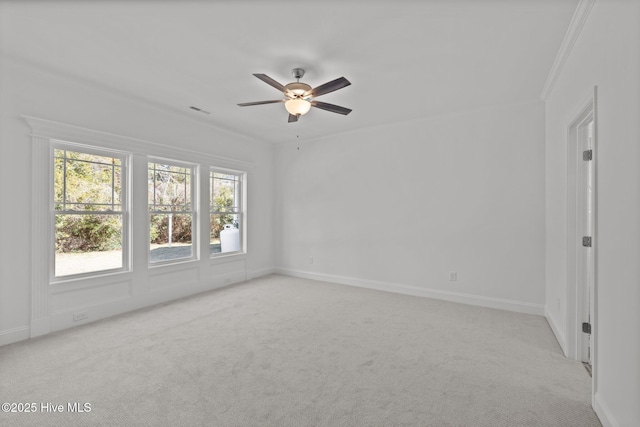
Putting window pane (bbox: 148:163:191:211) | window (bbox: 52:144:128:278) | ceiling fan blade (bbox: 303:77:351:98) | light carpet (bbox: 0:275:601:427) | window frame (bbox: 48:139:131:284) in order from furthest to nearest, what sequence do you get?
window pane (bbox: 148:163:191:211)
window (bbox: 52:144:128:278)
window frame (bbox: 48:139:131:284)
ceiling fan blade (bbox: 303:77:351:98)
light carpet (bbox: 0:275:601:427)

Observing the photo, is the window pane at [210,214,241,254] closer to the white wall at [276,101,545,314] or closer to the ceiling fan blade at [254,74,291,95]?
the white wall at [276,101,545,314]

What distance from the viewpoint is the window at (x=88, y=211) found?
3.38 metres

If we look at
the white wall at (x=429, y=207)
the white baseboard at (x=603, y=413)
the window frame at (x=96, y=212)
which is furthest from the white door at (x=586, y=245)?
the window frame at (x=96, y=212)

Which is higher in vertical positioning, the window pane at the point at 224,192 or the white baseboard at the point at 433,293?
the window pane at the point at 224,192

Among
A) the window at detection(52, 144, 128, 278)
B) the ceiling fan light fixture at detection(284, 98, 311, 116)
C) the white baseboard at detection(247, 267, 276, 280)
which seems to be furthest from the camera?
the white baseboard at detection(247, 267, 276, 280)

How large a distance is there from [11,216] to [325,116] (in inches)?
153

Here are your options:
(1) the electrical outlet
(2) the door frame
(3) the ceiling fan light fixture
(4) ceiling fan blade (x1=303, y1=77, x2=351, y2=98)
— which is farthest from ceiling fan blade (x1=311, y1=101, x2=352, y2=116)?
(1) the electrical outlet

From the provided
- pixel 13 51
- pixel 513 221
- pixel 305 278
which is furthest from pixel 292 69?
pixel 305 278

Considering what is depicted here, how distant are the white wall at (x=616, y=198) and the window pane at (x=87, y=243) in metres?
4.88

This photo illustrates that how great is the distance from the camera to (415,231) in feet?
15.5

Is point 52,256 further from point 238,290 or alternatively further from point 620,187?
point 620,187

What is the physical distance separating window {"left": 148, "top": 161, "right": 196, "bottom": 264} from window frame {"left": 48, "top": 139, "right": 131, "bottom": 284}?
0.31 metres

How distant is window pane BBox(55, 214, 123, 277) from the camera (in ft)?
11.1

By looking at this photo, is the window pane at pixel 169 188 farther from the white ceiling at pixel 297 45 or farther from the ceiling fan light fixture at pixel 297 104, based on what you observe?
the ceiling fan light fixture at pixel 297 104
